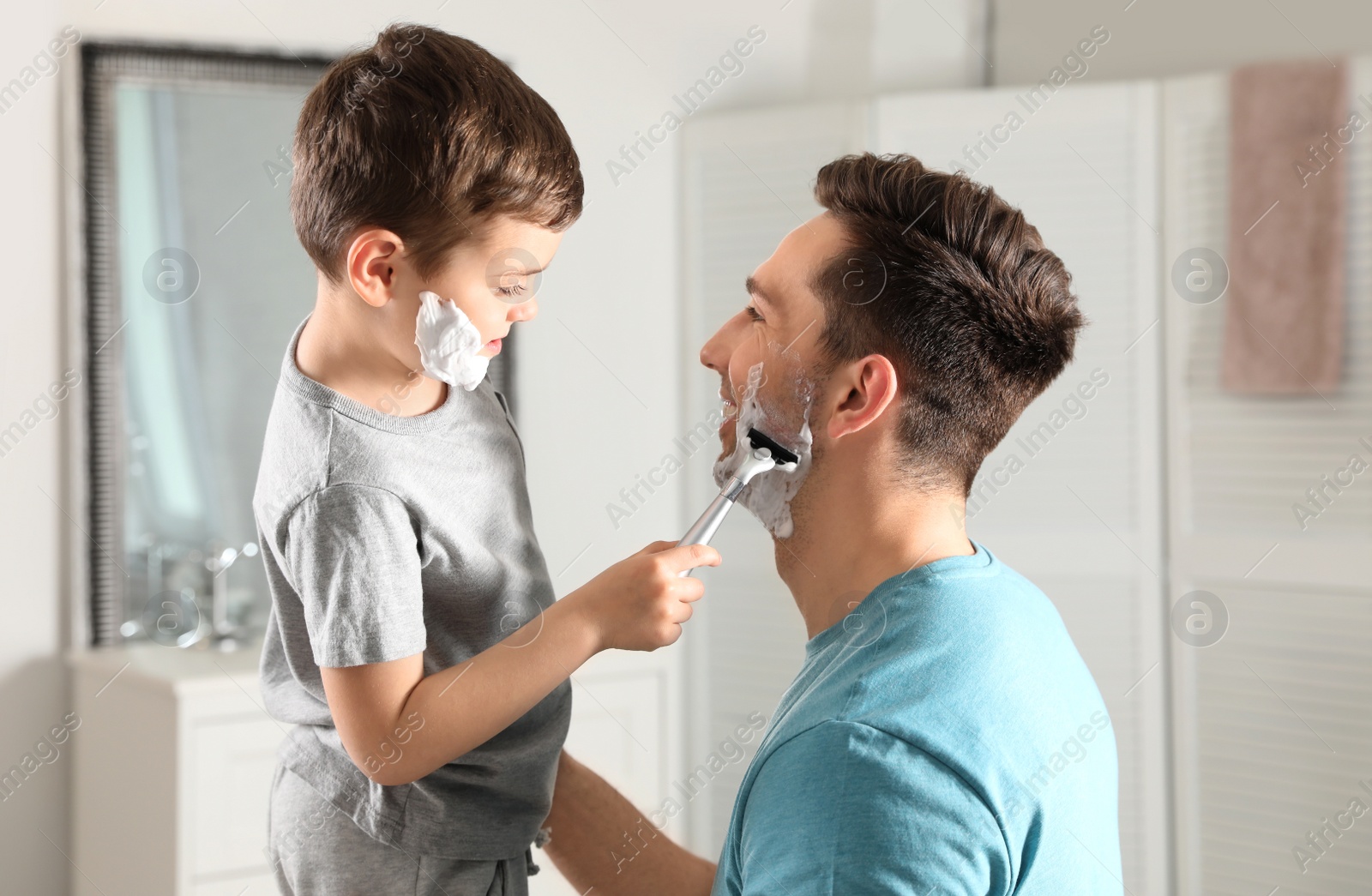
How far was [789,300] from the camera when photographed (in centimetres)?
88

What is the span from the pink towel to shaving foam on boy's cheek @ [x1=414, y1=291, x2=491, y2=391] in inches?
62.8

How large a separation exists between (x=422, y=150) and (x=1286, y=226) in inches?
64.9

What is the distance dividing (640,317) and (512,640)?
1.54 m

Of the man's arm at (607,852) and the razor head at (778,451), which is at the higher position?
the razor head at (778,451)

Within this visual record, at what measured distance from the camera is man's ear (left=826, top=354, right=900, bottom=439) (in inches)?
32.9

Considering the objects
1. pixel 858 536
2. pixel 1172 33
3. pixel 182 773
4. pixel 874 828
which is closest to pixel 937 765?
pixel 874 828

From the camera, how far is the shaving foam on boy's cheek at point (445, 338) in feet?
2.68

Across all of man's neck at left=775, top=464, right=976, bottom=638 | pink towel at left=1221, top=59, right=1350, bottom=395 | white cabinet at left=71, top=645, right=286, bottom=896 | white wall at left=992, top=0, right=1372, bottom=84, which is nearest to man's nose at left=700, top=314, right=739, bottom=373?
man's neck at left=775, top=464, right=976, bottom=638

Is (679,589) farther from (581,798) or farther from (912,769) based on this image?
(581,798)

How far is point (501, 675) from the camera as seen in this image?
77cm

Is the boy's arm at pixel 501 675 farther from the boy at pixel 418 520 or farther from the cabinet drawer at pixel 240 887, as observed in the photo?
the cabinet drawer at pixel 240 887

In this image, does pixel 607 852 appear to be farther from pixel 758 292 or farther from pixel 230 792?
pixel 230 792

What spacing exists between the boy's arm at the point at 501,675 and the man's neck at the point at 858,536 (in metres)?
0.11

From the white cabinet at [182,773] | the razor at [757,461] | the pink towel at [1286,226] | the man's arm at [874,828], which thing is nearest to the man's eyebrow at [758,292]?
the razor at [757,461]
